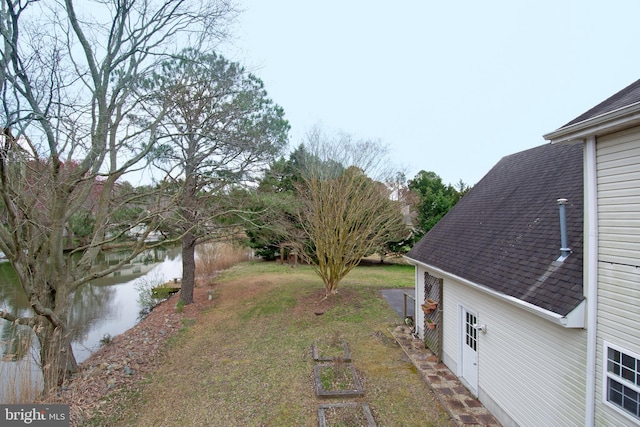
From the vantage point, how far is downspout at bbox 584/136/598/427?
3.35 m

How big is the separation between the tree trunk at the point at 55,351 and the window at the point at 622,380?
28.7ft

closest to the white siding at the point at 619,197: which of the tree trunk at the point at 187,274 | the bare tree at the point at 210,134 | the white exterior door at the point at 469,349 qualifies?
the white exterior door at the point at 469,349

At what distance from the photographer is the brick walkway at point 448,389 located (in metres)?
5.15

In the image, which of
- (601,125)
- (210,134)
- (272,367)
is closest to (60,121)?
(210,134)

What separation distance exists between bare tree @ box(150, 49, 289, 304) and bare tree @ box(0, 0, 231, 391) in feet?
3.34

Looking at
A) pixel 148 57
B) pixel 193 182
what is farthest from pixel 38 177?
pixel 193 182

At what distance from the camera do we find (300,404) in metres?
5.77

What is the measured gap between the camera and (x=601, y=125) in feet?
10.4

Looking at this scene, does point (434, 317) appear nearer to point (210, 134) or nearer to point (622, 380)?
point (622, 380)

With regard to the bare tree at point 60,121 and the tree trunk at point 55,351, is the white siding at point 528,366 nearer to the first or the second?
the bare tree at point 60,121

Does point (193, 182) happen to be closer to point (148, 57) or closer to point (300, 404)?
point (148, 57)

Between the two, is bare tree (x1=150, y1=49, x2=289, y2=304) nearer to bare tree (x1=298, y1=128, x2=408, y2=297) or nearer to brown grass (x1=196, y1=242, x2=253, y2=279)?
bare tree (x1=298, y1=128, x2=408, y2=297)

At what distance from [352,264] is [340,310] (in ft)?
6.70

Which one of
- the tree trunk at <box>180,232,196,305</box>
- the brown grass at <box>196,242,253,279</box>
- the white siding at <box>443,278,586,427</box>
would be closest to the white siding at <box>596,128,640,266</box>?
the white siding at <box>443,278,586,427</box>
